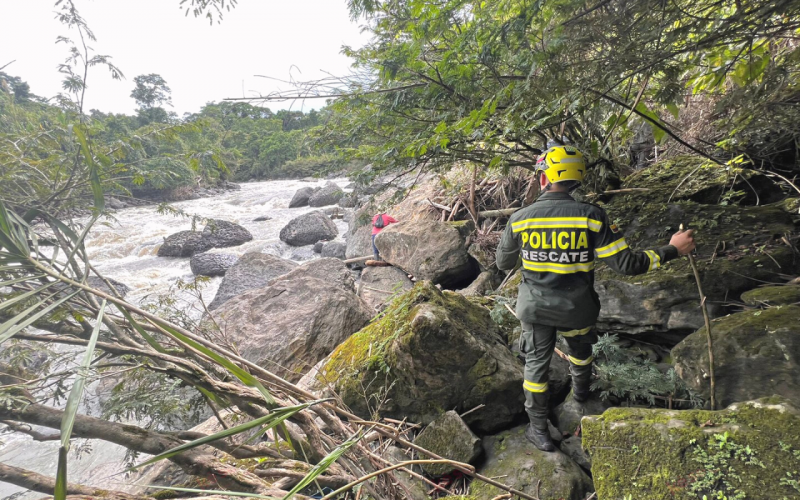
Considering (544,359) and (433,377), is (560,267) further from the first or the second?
(433,377)

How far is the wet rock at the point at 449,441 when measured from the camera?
97.5 inches

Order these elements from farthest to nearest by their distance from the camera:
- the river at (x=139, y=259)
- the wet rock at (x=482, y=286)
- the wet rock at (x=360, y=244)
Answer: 1. the wet rock at (x=360, y=244)
2. the wet rock at (x=482, y=286)
3. the river at (x=139, y=259)

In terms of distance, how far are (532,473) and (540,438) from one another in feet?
0.99

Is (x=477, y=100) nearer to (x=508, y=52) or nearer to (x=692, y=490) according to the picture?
(x=508, y=52)

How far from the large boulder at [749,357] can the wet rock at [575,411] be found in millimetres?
621

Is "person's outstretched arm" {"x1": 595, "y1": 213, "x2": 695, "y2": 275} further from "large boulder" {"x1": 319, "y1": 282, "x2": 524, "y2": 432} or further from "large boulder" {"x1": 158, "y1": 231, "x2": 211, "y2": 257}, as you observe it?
"large boulder" {"x1": 158, "y1": 231, "x2": 211, "y2": 257}

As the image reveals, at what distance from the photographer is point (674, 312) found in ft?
9.37

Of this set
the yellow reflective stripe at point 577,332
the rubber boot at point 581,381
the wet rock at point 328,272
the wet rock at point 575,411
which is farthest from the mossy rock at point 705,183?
the wet rock at point 328,272

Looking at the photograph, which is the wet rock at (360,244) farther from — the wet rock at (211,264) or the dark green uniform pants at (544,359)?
the dark green uniform pants at (544,359)

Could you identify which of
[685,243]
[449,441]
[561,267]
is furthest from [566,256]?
[449,441]

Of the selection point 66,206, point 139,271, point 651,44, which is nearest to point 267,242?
point 139,271

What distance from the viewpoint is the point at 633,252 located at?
2.36m

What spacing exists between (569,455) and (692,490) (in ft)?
3.67

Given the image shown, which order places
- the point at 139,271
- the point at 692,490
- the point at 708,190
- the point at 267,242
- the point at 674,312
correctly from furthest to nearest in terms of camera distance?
the point at 267,242 < the point at 139,271 < the point at 708,190 < the point at 674,312 < the point at 692,490
